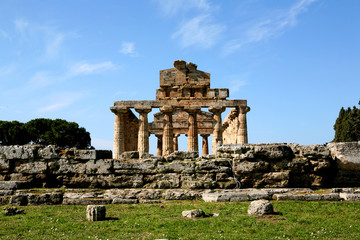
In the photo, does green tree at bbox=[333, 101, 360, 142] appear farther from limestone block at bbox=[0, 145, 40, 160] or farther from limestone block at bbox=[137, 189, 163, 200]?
limestone block at bbox=[0, 145, 40, 160]

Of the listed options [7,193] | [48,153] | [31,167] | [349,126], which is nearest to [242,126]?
[349,126]

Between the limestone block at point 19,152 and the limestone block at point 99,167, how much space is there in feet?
7.32

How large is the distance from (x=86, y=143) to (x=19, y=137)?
40.2 feet

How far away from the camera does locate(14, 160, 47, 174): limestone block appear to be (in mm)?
12156

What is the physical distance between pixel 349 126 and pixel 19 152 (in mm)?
47448

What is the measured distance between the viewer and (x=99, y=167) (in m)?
12.1

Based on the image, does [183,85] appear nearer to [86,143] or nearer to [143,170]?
[143,170]

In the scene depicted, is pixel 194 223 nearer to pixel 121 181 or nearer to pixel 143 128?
pixel 121 181

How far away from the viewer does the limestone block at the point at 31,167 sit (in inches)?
479

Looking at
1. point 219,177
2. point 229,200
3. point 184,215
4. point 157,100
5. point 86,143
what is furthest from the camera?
point 86,143

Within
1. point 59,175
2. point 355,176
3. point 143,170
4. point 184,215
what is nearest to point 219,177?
point 143,170

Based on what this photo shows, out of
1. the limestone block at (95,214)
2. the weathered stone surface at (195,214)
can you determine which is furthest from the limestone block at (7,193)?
the weathered stone surface at (195,214)

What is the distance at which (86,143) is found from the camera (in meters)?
60.9

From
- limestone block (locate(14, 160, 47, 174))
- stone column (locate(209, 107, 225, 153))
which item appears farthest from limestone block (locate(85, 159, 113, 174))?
stone column (locate(209, 107, 225, 153))
